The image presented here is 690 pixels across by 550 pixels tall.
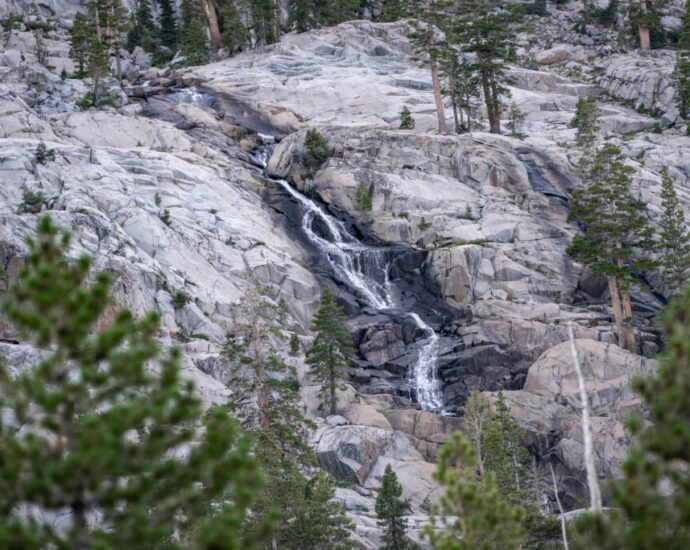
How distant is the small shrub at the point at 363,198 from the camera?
156ft

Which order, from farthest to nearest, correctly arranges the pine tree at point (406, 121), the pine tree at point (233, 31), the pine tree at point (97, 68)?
1. the pine tree at point (233, 31)
2. the pine tree at point (406, 121)
3. the pine tree at point (97, 68)

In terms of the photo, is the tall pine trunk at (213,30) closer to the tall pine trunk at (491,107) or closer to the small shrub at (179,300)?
the tall pine trunk at (491,107)

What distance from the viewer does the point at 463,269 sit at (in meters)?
42.2

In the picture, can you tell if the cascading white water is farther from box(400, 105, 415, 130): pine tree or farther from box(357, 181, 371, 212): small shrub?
box(400, 105, 415, 130): pine tree

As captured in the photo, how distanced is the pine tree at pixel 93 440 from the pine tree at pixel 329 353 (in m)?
25.6

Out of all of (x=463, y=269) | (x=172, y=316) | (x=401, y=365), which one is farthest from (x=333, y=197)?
(x=172, y=316)

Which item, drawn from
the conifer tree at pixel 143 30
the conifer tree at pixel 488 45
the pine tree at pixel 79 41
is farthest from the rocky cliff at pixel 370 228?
the conifer tree at pixel 143 30

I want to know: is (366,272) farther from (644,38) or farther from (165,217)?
(644,38)

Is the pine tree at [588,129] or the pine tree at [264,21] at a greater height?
the pine tree at [264,21]

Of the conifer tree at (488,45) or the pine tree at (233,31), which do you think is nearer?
the conifer tree at (488,45)

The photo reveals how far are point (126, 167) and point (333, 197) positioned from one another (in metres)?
16.6

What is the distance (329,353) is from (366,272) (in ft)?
40.4

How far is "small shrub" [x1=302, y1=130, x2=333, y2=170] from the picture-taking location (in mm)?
51750

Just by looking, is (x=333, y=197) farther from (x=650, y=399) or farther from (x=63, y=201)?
(x=650, y=399)
